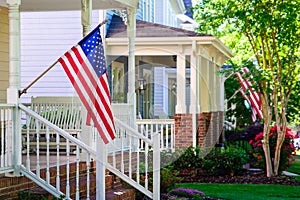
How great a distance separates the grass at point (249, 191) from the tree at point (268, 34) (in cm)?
199

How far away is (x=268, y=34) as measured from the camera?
54.2 ft

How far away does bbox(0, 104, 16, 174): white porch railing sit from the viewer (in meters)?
9.35

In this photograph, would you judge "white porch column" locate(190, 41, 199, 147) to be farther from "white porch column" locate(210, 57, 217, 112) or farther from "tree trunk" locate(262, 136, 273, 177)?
"white porch column" locate(210, 57, 217, 112)

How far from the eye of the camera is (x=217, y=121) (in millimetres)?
22797

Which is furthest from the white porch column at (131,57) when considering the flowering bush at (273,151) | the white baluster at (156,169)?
the flowering bush at (273,151)

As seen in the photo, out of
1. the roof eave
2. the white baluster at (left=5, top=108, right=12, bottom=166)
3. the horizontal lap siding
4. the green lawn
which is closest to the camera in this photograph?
the white baluster at (left=5, top=108, right=12, bottom=166)

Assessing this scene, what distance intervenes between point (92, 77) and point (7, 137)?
1.48 metres

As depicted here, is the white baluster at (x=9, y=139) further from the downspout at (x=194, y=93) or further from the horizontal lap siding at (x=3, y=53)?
the downspout at (x=194, y=93)

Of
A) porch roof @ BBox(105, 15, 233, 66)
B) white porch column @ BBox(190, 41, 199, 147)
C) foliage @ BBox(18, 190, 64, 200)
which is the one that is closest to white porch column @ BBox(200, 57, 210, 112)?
porch roof @ BBox(105, 15, 233, 66)

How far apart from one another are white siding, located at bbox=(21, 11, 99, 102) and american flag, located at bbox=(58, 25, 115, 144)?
322 inches

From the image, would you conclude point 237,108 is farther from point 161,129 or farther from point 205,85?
point 161,129

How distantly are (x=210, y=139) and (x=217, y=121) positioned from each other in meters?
2.80

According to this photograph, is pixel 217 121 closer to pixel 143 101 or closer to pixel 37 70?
pixel 143 101

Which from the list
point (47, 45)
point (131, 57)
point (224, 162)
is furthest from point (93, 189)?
point (47, 45)
